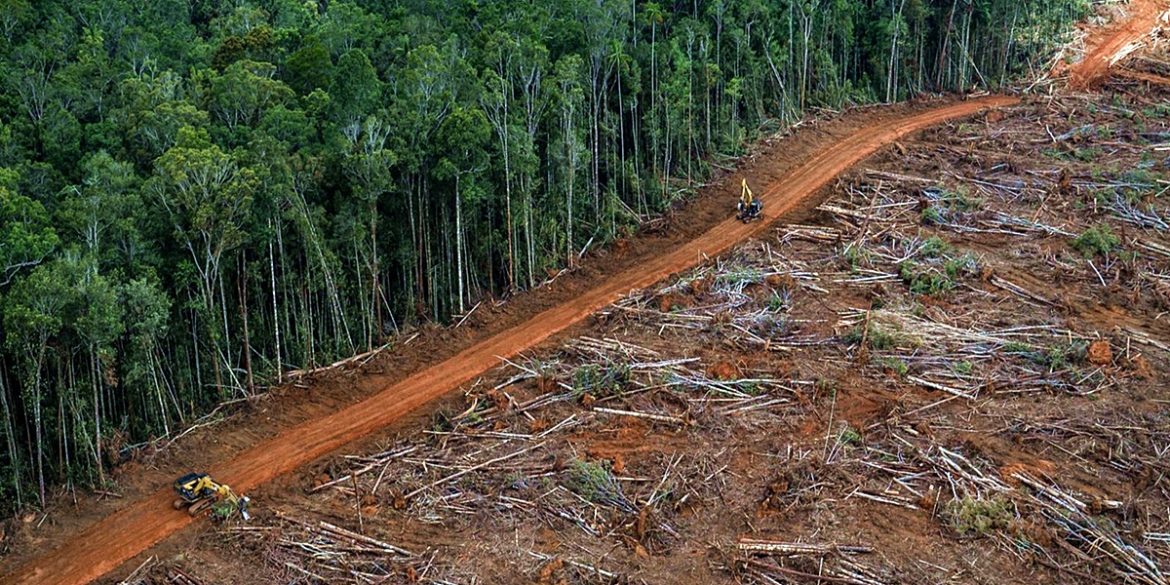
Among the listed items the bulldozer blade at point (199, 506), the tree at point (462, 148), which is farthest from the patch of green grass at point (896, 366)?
the bulldozer blade at point (199, 506)

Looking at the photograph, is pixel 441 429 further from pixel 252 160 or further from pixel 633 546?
pixel 252 160

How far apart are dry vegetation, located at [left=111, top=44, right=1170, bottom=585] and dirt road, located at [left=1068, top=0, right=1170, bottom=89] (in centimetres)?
1670

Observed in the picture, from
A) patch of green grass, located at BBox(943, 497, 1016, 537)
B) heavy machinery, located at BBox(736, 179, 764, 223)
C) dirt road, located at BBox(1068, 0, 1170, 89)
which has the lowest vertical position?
patch of green grass, located at BBox(943, 497, 1016, 537)

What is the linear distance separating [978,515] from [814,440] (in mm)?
3979

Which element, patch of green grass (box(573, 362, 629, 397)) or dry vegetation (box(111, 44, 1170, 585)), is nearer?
dry vegetation (box(111, 44, 1170, 585))

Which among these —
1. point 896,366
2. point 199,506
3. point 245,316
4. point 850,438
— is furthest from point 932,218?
point 199,506

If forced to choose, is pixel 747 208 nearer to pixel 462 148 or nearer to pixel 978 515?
pixel 462 148

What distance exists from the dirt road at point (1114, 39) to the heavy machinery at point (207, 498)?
132 ft

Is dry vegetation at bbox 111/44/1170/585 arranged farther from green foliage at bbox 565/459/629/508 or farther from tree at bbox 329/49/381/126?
tree at bbox 329/49/381/126

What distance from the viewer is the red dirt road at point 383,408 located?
867 inches

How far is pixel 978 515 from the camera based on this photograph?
21766 mm

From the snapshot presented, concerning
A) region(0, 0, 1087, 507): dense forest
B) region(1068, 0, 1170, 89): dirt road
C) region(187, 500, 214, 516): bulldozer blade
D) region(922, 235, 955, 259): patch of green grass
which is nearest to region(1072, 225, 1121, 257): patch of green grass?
region(922, 235, 955, 259): patch of green grass

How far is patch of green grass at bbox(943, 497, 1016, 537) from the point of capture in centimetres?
2156

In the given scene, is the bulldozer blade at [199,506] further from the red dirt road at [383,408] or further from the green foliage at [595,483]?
the green foliage at [595,483]
